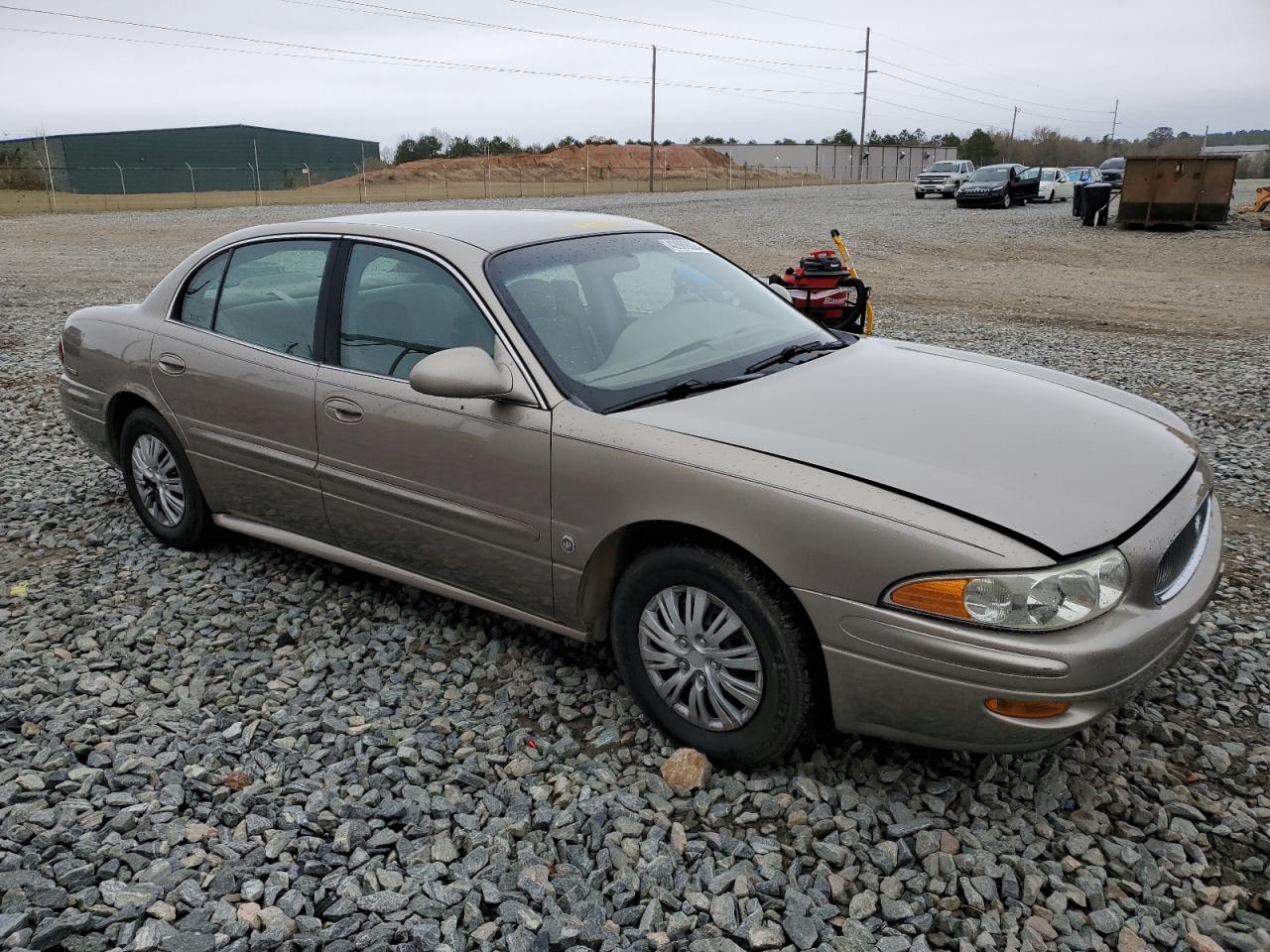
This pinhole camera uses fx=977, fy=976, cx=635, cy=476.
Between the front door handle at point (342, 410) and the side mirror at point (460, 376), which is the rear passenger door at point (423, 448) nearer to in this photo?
the front door handle at point (342, 410)

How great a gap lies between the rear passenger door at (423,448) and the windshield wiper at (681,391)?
280 millimetres

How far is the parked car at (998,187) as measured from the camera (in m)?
31.9

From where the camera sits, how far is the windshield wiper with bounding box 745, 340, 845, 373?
3.54m

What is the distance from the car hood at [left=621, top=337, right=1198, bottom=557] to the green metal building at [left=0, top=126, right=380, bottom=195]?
53897mm

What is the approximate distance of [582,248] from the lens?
3857mm

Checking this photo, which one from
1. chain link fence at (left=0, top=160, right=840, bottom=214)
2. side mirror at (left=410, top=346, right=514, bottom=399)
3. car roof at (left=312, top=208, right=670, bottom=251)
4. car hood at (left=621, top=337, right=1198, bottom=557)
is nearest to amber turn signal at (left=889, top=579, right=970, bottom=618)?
car hood at (left=621, top=337, right=1198, bottom=557)

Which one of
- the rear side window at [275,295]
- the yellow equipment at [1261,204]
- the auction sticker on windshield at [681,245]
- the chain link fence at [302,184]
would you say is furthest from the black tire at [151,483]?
the chain link fence at [302,184]

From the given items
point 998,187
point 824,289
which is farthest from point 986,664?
point 998,187

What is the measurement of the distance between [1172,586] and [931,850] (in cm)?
102

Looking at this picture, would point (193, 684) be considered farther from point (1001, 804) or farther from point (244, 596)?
point (1001, 804)

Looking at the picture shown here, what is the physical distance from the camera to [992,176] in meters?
32.6

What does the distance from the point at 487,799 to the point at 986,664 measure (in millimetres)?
1522

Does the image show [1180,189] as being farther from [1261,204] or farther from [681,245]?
[681,245]

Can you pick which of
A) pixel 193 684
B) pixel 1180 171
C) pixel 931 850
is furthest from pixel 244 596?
pixel 1180 171
